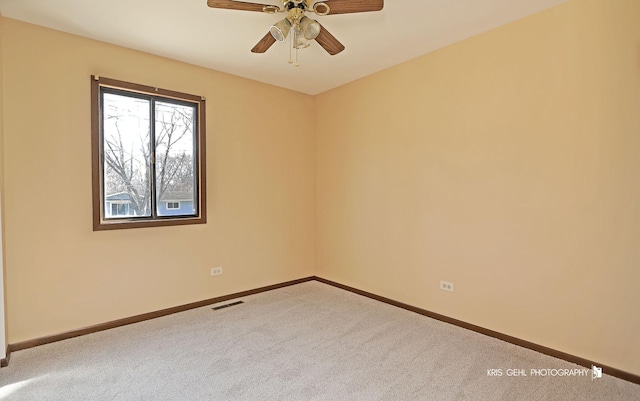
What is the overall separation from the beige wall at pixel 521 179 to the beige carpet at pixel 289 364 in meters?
0.38

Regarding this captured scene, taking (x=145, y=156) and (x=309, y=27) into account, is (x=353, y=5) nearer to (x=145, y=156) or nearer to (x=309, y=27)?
(x=309, y=27)

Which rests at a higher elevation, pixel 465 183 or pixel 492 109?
pixel 492 109

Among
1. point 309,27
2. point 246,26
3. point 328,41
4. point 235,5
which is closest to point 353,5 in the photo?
point 309,27

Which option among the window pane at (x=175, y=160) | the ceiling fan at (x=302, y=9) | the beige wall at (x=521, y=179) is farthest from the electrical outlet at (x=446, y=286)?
the window pane at (x=175, y=160)

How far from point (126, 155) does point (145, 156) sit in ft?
0.55

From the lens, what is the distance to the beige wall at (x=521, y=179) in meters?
2.17

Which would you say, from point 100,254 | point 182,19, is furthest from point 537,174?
point 100,254

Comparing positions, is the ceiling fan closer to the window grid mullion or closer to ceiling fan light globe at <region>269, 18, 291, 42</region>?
ceiling fan light globe at <region>269, 18, 291, 42</region>

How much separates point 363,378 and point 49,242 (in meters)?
2.80

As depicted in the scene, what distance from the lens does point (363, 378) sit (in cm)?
218

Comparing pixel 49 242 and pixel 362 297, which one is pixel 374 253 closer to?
pixel 362 297

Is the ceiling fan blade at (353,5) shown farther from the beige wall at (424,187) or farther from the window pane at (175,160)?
the window pane at (175,160)

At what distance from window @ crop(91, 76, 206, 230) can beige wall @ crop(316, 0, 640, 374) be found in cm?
203

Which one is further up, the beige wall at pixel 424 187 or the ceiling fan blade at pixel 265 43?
the ceiling fan blade at pixel 265 43
